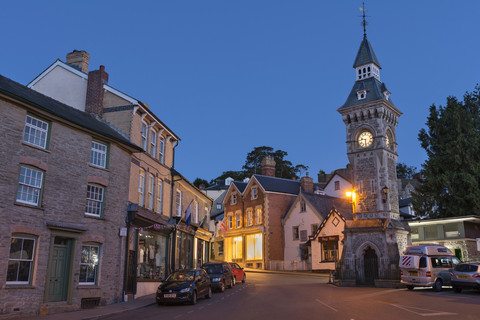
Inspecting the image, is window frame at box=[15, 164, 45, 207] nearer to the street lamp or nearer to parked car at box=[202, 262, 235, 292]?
parked car at box=[202, 262, 235, 292]

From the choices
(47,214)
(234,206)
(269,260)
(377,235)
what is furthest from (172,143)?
(234,206)

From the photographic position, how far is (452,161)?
38750 millimetres

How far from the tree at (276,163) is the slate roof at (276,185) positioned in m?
30.2

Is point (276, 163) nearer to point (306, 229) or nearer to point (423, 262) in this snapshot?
point (306, 229)

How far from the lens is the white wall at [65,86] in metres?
24.8

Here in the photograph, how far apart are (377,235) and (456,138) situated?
51.1ft

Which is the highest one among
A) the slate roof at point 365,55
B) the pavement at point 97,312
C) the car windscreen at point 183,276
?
the slate roof at point 365,55

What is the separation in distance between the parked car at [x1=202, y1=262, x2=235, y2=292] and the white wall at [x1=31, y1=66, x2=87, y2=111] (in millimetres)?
12127

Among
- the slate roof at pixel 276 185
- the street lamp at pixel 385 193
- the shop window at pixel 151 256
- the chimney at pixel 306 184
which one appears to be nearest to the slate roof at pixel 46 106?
the shop window at pixel 151 256

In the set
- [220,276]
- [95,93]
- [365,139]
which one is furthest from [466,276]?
[95,93]

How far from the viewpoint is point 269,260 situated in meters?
49.4

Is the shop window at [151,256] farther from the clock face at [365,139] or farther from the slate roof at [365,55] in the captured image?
the slate roof at [365,55]

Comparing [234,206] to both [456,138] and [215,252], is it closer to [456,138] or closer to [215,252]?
[215,252]

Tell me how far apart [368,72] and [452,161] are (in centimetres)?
1159
